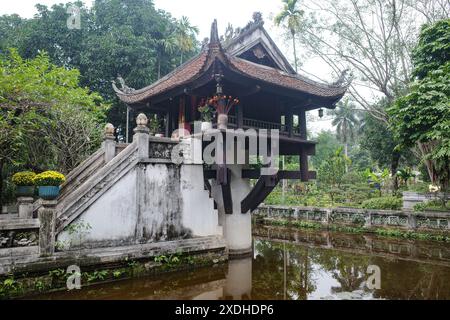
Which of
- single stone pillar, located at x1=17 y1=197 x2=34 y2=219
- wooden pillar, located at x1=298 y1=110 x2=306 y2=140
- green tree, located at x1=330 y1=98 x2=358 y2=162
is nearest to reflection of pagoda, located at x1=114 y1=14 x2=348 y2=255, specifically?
A: wooden pillar, located at x1=298 y1=110 x2=306 y2=140

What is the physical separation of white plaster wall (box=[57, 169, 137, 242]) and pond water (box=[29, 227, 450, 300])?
1.01 meters

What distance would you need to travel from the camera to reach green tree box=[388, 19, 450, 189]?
34.2ft

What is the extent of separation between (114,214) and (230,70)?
4.14m

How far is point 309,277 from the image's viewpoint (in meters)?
7.80

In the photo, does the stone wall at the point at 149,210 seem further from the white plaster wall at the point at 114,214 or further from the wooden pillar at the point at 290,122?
the wooden pillar at the point at 290,122

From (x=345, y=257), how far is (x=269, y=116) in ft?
16.2

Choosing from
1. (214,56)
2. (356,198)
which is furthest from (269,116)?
(356,198)

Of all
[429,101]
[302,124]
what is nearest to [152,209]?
[302,124]

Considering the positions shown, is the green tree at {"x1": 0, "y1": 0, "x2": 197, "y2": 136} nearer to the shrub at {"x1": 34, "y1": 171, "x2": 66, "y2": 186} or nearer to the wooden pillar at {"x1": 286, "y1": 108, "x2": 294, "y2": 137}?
the wooden pillar at {"x1": 286, "y1": 108, "x2": 294, "y2": 137}

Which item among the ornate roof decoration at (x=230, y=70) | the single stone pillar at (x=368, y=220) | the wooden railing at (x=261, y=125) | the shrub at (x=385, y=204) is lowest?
the single stone pillar at (x=368, y=220)

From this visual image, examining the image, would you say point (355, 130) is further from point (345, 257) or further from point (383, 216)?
point (345, 257)

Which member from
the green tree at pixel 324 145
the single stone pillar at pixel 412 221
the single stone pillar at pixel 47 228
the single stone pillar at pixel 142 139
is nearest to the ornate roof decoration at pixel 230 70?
the single stone pillar at pixel 142 139

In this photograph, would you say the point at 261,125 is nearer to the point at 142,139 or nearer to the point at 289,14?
the point at 142,139

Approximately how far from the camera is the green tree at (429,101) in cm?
1041
